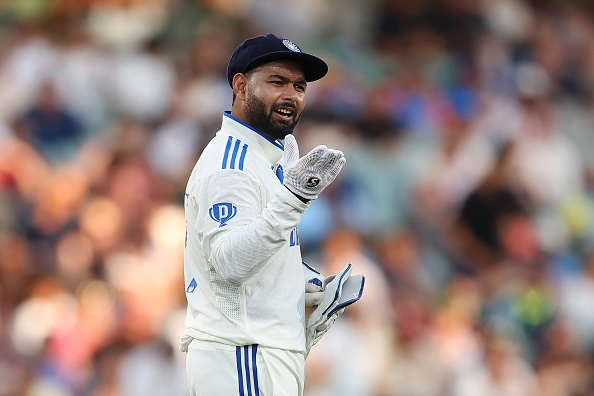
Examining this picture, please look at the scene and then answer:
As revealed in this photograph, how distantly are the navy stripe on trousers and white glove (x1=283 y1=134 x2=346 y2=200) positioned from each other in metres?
0.66

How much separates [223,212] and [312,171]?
38 centimetres

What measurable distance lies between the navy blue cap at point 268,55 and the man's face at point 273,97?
0.03 m

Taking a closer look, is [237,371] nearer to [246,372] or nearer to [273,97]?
[246,372]

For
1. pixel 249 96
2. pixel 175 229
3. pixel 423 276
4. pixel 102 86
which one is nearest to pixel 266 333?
pixel 249 96

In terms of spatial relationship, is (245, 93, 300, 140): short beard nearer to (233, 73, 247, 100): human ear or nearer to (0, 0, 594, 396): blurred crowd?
(233, 73, 247, 100): human ear

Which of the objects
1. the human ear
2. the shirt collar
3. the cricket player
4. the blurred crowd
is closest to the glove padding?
the cricket player

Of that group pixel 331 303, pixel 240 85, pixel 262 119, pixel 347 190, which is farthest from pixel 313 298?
pixel 347 190

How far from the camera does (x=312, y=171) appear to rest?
3.32 meters

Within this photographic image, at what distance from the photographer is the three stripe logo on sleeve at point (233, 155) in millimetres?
3572

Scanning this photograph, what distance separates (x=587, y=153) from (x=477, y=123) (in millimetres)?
1540

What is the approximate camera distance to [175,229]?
8.15m

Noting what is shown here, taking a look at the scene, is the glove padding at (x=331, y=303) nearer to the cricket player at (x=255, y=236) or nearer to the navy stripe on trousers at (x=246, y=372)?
the cricket player at (x=255, y=236)

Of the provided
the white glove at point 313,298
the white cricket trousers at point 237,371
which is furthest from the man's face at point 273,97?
the white cricket trousers at point 237,371

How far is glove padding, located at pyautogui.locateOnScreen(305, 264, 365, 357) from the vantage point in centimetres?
382
